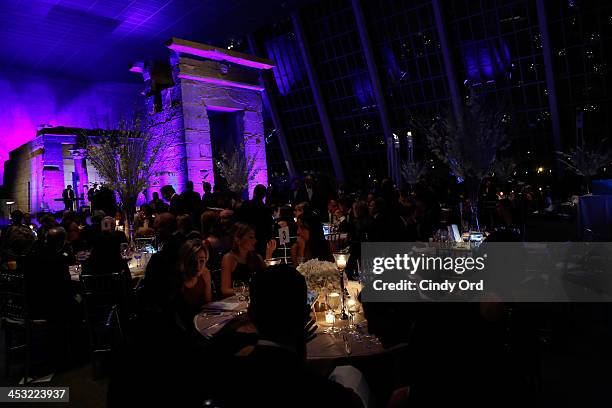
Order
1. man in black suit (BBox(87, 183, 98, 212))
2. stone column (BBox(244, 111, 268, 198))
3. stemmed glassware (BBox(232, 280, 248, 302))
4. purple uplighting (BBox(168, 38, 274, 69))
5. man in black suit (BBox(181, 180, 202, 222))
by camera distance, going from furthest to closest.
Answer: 1. stone column (BBox(244, 111, 268, 198))
2. purple uplighting (BBox(168, 38, 274, 69))
3. man in black suit (BBox(87, 183, 98, 212))
4. man in black suit (BBox(181, 180, 202, 222))
5. stemmed glassware (BBox(232, 280, 248, 302))

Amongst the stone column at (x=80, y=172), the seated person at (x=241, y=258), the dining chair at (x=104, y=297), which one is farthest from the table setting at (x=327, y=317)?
the stone column at (x=80, y=172)

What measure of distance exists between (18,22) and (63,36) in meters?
1.80

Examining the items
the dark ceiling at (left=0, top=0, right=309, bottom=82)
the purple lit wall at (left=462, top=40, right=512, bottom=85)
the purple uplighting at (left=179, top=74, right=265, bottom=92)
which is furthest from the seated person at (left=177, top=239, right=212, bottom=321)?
the purple lit wall at (left=462, top=40, right=512, bottom=85)

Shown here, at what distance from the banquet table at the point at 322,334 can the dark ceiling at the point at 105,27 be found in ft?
45.8

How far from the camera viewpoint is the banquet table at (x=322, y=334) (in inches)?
83.4

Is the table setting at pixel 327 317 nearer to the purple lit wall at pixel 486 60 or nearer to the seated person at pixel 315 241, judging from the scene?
the seated person at pixel 315 241

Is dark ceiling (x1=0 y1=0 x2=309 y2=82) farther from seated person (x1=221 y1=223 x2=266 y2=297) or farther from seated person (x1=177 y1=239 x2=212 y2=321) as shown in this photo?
seated person (x1=177 y1=239 x2=212 y2=321)

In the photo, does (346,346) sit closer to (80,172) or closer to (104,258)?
(104,258)

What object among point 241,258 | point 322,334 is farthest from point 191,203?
point 322,334

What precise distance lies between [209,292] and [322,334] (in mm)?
1415

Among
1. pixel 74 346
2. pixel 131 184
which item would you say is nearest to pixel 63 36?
pixel 131 184

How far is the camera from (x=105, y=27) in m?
16.0

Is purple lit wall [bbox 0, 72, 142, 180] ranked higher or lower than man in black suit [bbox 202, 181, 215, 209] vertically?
higher

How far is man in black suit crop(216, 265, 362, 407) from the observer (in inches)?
45.5
